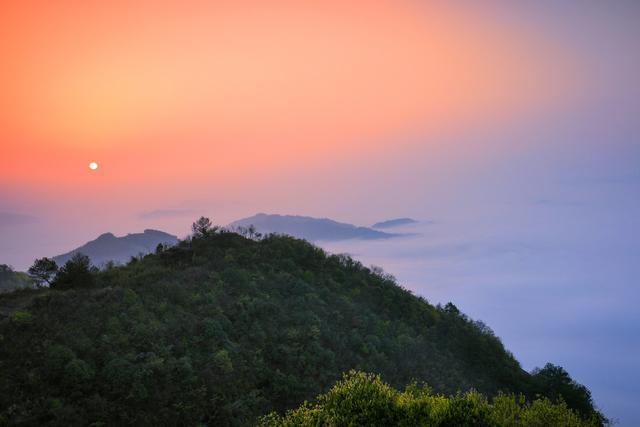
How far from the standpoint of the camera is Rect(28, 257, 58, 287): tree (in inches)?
1826

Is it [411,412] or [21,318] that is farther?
[21,318]

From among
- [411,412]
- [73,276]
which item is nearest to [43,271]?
[73,276]

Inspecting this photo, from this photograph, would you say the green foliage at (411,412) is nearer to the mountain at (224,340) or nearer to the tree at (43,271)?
the mountain at (224,340)

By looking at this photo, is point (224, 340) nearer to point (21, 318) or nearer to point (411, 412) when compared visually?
point (21, 318)

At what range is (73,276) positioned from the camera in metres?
45.6

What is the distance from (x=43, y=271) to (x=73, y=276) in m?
3.57

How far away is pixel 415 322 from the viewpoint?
2406 inches

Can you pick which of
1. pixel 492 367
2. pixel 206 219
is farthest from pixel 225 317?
pixel 492 367

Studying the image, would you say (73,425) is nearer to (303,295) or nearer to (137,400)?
(137,400)

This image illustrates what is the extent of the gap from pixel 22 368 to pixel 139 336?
7890mm

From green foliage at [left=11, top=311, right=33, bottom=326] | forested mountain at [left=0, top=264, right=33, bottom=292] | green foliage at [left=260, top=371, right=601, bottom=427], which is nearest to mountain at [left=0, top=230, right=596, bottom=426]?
green foliage at [left=11, top=311, right=33, bottom=326]

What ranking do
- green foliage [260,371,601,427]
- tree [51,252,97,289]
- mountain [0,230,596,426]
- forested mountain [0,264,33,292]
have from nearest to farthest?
1. green foliage [260,371,601,427]
2. mountain [0,230,596,426]
3. tree [51,252,97,289]
4. forested mountain [0,264,33,292]

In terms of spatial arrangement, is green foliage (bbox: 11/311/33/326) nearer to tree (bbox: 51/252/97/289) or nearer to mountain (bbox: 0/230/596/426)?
mountain (bbox: 0/230/596/426)

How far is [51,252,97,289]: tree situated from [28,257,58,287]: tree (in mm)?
1162
